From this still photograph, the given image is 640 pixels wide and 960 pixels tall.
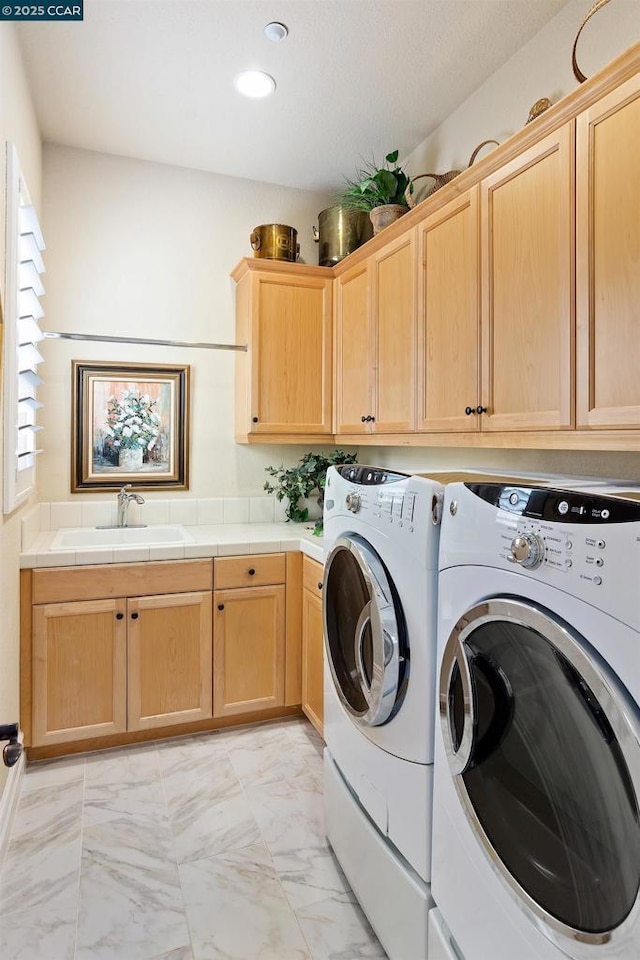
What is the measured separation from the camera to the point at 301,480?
10.2 ft

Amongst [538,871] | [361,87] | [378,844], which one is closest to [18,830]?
[378,844]

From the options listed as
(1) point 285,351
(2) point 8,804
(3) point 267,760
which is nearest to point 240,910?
(3) point 267,760

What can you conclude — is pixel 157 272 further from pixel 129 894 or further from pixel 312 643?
pixel 129 894

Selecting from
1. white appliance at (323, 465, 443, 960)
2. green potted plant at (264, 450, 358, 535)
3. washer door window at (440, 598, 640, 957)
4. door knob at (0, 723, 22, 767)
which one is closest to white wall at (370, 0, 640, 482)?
green potted plant at (264, 450, 358, 535)

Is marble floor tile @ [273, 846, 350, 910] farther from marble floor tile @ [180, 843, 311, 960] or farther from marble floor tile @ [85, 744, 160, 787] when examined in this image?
marble floor tile @ [85, 744, 160, 787]

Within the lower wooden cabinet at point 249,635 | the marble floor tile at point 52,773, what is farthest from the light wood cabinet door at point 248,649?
the marble floor tile at point 52,773

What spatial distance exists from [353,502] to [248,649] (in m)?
1.28

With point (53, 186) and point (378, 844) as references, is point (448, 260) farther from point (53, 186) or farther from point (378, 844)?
point (53, 186)

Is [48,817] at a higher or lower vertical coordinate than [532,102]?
lower

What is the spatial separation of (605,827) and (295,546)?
194 centimetres

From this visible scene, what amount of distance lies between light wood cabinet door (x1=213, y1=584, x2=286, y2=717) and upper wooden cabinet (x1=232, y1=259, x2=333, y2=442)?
854mm

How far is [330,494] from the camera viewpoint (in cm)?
188

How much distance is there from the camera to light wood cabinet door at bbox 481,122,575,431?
59.3 inches

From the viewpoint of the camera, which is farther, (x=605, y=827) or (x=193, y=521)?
(x=193, y=521)
